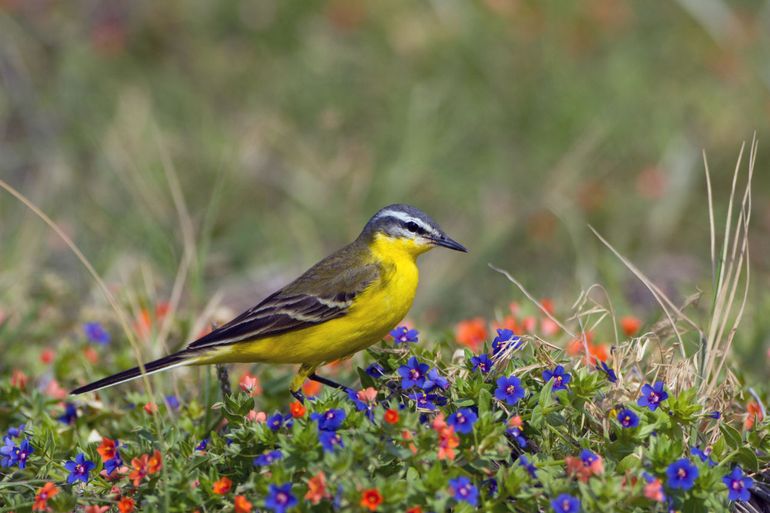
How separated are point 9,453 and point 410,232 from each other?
2248mm

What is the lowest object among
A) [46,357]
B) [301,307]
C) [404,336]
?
[404,336]

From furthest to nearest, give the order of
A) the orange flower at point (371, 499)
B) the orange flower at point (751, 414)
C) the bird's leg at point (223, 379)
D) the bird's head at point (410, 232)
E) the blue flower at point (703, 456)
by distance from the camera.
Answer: the bird's head at point (410, 232) < the bird's leg at point (223, 379) < the orange flower at point (751, 414) < the blue flower at point (703, 456) < the orange flower at point (371, 499)

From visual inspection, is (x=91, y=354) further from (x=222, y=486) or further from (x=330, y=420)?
(x=330, y=420)

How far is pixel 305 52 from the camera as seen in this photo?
422 inches

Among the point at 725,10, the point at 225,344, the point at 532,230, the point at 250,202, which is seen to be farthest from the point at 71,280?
the point at 725,10

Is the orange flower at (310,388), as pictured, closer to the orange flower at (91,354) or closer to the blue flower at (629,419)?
the orange flower at (91,354)

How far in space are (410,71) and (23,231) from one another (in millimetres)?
A: 4505

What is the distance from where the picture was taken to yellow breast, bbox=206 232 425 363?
4746 mm

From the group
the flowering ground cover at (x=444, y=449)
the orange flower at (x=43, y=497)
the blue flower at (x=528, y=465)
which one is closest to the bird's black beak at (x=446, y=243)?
the flowering ground cover at (x=444, y=449)

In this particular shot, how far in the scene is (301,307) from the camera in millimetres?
4906

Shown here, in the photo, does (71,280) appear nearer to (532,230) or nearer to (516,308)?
(516,308)

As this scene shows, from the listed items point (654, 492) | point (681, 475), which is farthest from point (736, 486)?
point (654, 492)

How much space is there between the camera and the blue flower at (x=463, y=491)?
10.3ft

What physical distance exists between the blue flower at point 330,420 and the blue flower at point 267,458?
160 mm
